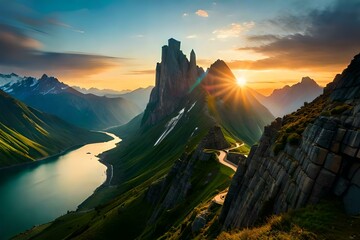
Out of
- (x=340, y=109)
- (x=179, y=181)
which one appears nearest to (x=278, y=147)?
(x=340, y=109)

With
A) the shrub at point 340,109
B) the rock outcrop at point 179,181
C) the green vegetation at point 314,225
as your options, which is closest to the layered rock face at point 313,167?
the shrub at point 340,109

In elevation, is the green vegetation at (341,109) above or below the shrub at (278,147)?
above

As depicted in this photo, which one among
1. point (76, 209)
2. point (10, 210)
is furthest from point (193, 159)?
point (10, 210)

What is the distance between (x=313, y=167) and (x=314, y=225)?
5573 millimetres

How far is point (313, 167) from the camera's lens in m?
25.7

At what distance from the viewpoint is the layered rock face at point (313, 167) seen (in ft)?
78.6

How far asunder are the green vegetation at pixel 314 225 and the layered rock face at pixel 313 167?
3.30 feet

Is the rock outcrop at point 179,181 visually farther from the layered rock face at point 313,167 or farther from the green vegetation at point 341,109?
the green vegetation at point 341,109

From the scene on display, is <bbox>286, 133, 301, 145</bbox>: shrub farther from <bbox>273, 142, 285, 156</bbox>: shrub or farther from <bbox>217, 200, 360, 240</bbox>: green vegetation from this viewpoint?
<bbox>217, 200, 360, 240</bbox>: green vegetation

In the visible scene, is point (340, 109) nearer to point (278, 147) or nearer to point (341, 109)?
point (341, 109)

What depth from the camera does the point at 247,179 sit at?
40469mm

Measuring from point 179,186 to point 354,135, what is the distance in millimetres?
73490

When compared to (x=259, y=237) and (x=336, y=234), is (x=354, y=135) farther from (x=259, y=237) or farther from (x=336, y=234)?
(x=259, y=237)

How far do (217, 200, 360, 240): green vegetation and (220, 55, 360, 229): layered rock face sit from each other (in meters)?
1.01
